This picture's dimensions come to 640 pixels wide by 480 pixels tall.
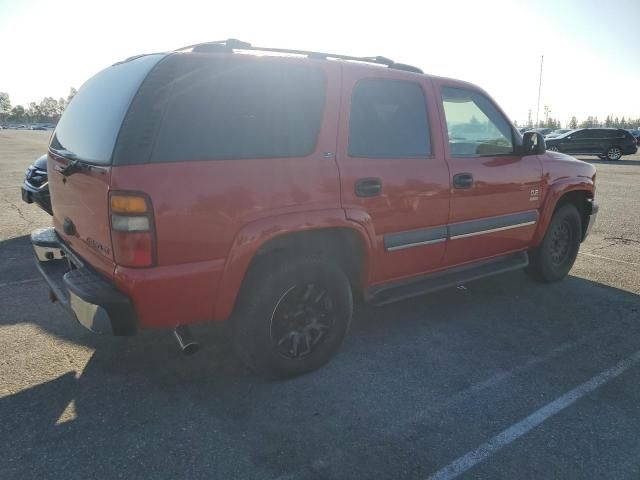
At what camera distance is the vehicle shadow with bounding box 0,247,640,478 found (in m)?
2.27

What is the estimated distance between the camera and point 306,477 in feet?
7.11

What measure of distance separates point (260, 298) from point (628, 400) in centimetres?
222

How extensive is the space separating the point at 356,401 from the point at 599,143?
25.3 meters

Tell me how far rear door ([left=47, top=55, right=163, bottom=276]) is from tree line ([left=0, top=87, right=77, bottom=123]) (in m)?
157

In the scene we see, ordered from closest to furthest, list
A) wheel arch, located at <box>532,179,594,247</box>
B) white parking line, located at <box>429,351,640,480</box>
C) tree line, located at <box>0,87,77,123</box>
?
white parking line, located at <box>429,351,640,480</box>
wheel arch, located at <box>532,179,594,247</box>
tree line, located at <box>0,87,77,123</box>

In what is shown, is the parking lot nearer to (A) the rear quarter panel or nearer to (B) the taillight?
(A) the rear quarter panel

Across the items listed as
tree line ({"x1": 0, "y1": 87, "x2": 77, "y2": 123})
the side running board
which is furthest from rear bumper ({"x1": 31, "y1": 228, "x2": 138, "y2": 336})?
tree line ({"x1": 0, "y1": 87, "x2": 77, "y2": 123})

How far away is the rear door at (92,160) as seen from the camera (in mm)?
2455

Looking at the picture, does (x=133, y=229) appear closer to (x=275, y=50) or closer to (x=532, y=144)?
(x=275, y=50)

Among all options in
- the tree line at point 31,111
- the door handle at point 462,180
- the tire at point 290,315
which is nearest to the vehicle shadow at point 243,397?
the tire at point 290,315

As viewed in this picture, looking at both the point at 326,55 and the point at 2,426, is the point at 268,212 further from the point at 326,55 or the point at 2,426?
the point at 2,426

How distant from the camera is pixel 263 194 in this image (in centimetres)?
262

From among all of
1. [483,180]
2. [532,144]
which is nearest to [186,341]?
[483,180]

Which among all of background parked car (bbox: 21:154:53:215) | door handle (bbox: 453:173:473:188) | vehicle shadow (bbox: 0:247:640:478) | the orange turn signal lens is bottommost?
vehicle shadow (bbox: 0:247:640:478)
